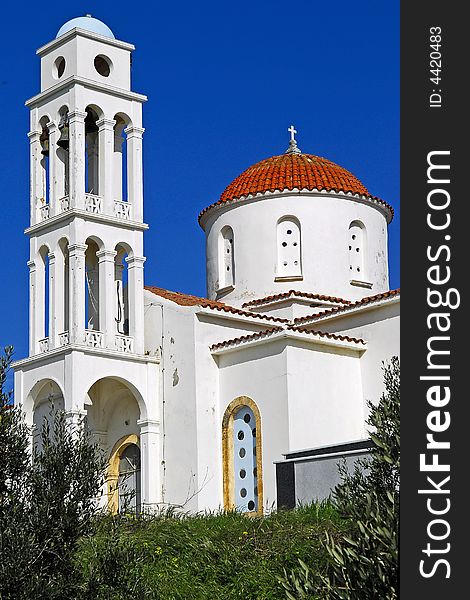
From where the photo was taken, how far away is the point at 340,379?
80.0 feet

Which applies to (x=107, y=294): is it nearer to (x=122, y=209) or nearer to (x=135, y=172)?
(x=122, y=209)

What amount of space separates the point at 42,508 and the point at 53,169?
15463mm

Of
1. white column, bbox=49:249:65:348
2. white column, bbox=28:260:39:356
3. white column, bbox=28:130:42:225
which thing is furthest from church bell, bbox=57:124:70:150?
white column, bbox=28:260:39:356

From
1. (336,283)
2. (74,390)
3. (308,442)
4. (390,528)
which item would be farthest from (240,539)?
(336,283)

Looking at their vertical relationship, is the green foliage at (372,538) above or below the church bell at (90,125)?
below

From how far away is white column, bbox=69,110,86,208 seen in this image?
83.5 feet

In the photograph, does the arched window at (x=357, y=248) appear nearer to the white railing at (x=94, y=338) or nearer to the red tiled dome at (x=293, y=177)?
the red tiled dome at (x=293, y=177)

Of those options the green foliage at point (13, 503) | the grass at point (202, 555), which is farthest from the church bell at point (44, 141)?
Answer: the green foliage at point (13, 503)

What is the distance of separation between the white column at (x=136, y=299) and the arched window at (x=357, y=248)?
18.5ft

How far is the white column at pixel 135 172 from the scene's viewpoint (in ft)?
87.0

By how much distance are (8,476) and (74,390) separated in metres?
11.1

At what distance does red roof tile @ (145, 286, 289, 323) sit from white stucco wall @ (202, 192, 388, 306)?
1478mm

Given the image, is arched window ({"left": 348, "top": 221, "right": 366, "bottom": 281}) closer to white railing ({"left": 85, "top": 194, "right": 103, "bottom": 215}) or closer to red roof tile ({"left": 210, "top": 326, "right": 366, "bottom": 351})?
red roof tile ({"left": 210, "top": 326, "right": 366, "bottom": 351})

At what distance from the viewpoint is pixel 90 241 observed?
26562 mm
